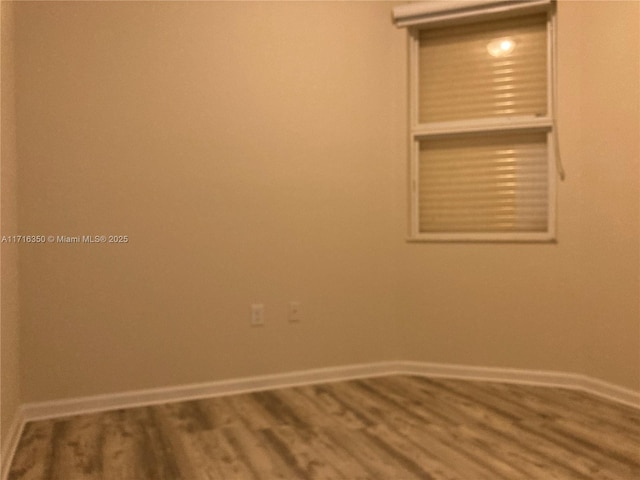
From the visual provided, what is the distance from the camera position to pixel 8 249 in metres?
2.65

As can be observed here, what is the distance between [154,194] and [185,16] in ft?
3.42

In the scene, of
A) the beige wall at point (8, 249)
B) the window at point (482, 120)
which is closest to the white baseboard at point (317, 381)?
the beige wall at point (8, 249)

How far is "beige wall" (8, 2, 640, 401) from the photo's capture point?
3.09 m

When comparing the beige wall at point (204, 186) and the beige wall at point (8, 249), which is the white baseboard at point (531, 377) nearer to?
the beige wall at point (204, 186)

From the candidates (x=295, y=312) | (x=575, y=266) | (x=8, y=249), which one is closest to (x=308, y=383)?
(x=295, y=312)

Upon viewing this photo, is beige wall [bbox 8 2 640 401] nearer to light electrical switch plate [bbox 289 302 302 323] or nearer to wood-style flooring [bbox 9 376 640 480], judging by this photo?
light electrical switch plate [bbox 289 302 302 323]

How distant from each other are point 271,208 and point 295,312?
671 millimetres

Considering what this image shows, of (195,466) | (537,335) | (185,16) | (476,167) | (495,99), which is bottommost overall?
(195,466)

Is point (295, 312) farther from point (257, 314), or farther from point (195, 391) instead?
point (195, 391)

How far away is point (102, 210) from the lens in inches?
124

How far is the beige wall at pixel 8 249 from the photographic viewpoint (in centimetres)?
249

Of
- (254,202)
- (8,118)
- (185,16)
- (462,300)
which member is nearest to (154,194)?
(254,202)

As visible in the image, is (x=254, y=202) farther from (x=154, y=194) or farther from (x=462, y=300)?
(x=462, y=300)

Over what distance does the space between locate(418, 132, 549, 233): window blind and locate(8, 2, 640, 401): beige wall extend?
0.54 ft
